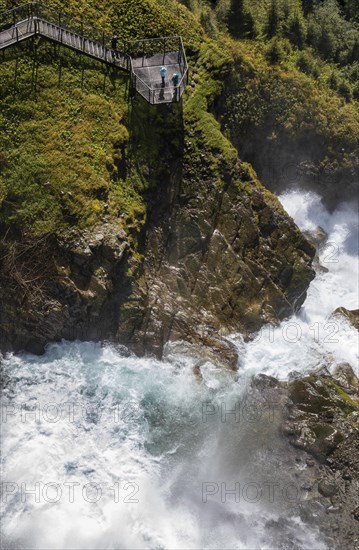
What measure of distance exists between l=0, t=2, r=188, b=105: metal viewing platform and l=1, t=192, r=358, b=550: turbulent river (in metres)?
12.9

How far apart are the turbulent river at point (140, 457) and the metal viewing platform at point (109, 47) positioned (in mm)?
12865

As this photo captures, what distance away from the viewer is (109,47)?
25.9 metres

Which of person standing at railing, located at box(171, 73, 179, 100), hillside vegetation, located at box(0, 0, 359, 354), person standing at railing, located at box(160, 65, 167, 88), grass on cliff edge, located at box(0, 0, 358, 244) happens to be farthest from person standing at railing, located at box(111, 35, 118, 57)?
person standing at railing, located at box(171, 73, 179, 100)

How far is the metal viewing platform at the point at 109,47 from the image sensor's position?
24344mm

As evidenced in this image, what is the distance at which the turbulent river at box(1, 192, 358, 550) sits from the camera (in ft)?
64.3

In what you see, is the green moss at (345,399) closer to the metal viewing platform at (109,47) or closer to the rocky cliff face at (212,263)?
the rocky cliff face at (212,263)

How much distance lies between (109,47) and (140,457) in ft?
64.0

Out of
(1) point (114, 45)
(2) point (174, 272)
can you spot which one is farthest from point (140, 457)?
(1) point (114, 45)

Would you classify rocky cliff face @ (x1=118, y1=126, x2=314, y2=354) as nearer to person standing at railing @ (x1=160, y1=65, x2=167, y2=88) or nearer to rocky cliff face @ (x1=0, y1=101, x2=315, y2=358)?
rocky cliff face @ (x1=0, y1=101, x2=315, y2=358)

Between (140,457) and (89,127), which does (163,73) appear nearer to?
(89,127)

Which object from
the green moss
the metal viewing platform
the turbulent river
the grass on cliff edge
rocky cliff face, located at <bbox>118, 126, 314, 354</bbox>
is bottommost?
the turbulent river

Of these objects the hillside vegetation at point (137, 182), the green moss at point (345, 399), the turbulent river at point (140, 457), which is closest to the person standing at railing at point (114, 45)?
the hillside vegetation at point (137, 182)

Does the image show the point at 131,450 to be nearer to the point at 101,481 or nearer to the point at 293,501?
the point at 101,481

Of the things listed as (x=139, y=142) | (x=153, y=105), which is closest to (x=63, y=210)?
(x=139, y=142)
